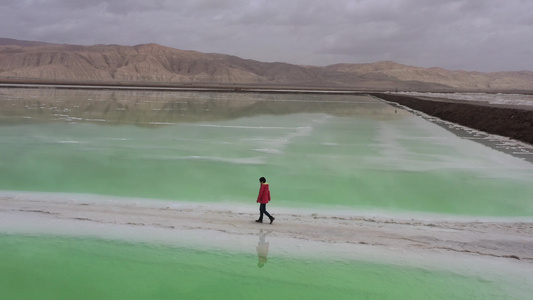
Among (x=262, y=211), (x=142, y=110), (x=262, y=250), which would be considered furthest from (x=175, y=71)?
(x=262, y=250)

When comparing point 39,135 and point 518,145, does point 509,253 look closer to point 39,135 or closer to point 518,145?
point 518,145

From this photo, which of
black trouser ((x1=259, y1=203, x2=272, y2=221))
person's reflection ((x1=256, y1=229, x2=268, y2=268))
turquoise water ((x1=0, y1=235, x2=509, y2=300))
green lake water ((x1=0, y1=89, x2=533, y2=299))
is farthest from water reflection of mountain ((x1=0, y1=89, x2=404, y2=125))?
turquoise water ((x1=0, y1=235, x2=509, y2=300))

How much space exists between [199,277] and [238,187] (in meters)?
3.87

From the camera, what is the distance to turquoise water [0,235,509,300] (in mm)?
4816

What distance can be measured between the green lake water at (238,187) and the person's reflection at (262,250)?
77 millimetres

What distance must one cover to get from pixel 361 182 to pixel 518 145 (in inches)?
358

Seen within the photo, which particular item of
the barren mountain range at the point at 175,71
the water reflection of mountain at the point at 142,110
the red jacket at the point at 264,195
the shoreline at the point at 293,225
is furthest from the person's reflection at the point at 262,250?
the barren mountain range at the point at 175,71

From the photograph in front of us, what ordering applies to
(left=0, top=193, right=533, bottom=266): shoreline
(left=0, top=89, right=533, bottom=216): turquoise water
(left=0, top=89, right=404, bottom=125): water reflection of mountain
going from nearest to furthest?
(left=0, top=193, right=533, bottom=266): shoreline → (left=0, top=89, right=533, bottom=216): turquoise water → (left=0, top=89, right=404, bottom=125): water reflection of mountain

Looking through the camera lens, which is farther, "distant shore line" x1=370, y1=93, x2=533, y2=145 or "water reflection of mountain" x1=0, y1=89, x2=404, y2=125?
"water reflection of mountain" x1=0, y1=89, x2=404, y2=125

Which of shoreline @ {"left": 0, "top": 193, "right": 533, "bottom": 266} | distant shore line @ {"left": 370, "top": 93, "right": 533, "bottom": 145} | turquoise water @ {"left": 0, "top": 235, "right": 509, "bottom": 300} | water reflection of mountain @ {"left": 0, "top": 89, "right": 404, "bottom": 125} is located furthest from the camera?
water reflection of mountain @ {"left": 0, "top": 89, "right": 404, "bottom": 125}

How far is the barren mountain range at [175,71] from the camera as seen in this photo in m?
145

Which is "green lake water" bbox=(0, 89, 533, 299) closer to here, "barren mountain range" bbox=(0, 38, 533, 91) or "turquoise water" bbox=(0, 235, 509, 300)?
"turquoise water" bbox=(0, 235, 509, 300)

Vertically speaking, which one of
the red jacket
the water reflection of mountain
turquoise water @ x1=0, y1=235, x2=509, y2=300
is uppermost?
the red jacket

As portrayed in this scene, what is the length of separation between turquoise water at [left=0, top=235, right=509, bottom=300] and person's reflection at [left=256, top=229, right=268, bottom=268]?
57 mm
